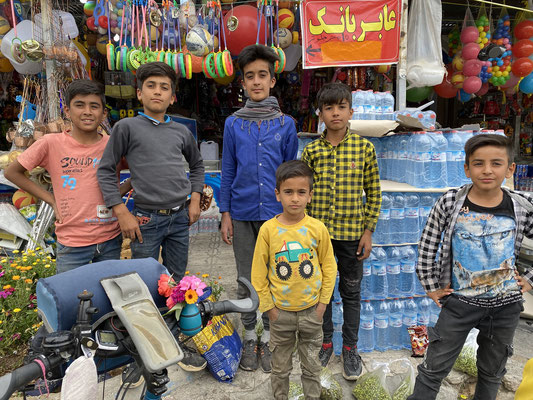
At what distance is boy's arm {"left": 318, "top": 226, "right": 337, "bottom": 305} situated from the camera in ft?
6.65

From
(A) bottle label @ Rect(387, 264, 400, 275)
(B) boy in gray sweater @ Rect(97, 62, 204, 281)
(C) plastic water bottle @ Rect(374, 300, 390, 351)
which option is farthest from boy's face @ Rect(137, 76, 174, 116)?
(C) plastic water bottle @ Rect(374, 300, 390, 351)

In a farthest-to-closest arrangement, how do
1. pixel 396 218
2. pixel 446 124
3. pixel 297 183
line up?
pixel 446 124 → pixel 396 218 → pixel 297 183

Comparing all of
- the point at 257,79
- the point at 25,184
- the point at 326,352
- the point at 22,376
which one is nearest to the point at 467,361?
the point at 326,352

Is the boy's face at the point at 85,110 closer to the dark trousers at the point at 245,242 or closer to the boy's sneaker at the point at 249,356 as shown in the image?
the dark trousers at the point at 245,242

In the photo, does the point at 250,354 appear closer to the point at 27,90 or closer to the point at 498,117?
the point at 27,90

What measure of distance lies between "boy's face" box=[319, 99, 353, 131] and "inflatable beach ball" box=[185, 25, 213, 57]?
2949 millimetres

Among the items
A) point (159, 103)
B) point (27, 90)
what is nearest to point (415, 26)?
point (159, 103)

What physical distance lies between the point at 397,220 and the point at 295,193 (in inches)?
63.0

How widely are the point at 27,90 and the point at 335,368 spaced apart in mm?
5363

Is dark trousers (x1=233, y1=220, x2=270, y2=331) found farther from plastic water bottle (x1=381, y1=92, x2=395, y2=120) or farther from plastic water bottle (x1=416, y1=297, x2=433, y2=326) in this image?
plastic water bottle (x1=381, y1=92, x2=395, y2=120)

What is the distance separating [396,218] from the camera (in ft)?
10.2

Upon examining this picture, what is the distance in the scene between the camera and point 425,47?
483 centimetres

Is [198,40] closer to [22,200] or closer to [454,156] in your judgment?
[22,200]

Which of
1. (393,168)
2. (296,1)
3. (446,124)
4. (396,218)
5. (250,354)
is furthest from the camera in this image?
(446,124)
